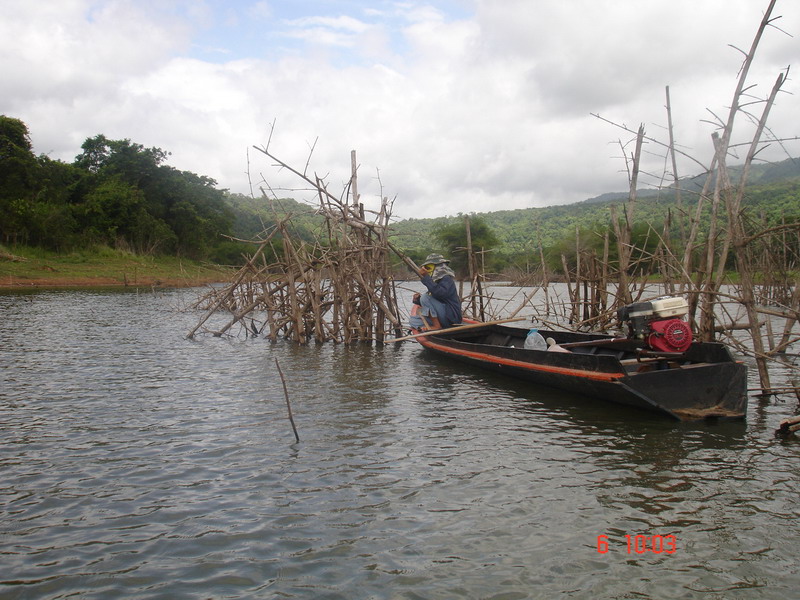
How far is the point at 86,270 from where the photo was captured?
41.4 metres

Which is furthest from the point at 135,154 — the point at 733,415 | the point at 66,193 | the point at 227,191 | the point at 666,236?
the point at 733,415

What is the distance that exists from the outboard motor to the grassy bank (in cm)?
2739

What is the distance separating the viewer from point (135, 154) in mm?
54219

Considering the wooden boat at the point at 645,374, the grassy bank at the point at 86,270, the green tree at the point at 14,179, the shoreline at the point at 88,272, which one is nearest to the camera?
the wooden boat at the point at 645,374

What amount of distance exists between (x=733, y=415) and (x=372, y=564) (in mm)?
5773

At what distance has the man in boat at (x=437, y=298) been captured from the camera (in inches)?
538
